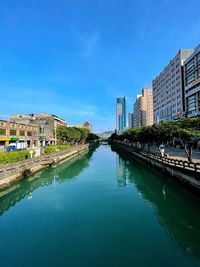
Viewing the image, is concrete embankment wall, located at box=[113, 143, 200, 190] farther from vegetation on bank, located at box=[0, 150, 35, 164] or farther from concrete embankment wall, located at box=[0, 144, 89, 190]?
vegetation on bank, located at box=[0, 150, 35, 164]

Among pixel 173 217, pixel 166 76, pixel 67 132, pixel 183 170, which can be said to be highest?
pixel 166 76

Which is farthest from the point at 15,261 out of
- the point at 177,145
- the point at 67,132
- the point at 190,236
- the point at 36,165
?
the point at 67,132

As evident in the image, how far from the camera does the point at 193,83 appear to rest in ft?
235

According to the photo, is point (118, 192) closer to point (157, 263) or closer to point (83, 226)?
point (83, 226)

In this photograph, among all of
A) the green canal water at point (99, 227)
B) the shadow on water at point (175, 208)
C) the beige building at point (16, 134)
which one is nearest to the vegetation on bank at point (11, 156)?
the green canal water at point (99, 227)

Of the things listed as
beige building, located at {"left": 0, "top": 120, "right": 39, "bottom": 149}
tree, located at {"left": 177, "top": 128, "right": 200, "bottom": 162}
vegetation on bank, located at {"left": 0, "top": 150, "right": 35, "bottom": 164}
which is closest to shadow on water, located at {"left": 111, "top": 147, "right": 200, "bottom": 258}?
tree, located at {"left": 177, "top": 128, "right": 200, "bottom": 162}

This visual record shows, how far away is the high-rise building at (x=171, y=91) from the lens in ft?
287

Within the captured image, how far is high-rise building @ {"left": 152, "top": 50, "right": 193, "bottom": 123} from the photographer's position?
87.4 m

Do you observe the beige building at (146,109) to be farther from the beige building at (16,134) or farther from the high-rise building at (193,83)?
the beige building at (16,134)

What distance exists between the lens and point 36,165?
35.4 meters

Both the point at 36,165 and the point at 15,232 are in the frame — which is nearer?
the point at 15,232

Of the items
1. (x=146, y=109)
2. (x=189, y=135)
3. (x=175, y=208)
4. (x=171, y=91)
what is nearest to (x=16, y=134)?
(x=189, y=135)

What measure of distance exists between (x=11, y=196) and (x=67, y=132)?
66182mm

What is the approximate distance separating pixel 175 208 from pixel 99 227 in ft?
27.8
